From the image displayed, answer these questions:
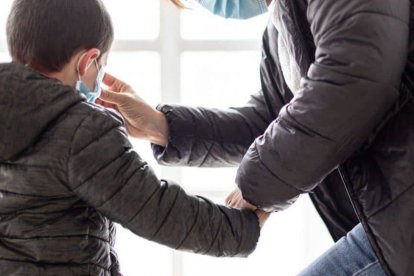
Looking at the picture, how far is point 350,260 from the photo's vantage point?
3.96 feet

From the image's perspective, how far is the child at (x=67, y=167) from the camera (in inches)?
39.3

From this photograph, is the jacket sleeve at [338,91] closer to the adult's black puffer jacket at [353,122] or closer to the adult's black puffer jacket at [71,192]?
the adult's black puffer jacket at [353,122]

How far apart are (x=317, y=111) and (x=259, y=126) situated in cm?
51

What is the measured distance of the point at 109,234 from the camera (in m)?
1.13

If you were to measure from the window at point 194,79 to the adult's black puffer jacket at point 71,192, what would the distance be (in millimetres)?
682

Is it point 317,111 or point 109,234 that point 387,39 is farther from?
point 109,234

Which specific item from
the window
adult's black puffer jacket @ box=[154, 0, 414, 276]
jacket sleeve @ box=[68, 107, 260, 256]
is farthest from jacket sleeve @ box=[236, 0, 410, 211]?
the window

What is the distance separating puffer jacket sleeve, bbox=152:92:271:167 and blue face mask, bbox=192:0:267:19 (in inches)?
11.0

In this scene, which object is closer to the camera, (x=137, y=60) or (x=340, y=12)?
(x=340, y=12)

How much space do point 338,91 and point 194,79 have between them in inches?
32.3

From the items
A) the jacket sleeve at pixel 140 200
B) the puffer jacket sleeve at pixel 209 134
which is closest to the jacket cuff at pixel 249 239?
the jacket sleeve at pixel 140 200

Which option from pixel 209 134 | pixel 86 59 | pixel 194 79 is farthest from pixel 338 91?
pixel 194 79

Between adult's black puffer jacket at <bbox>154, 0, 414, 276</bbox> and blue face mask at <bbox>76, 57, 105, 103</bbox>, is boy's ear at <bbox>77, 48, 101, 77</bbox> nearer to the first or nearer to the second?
blue face mask at <bbox>76, 57, 105, 103</bbox>

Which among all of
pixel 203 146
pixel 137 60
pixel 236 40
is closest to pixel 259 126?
pixel 203 146
